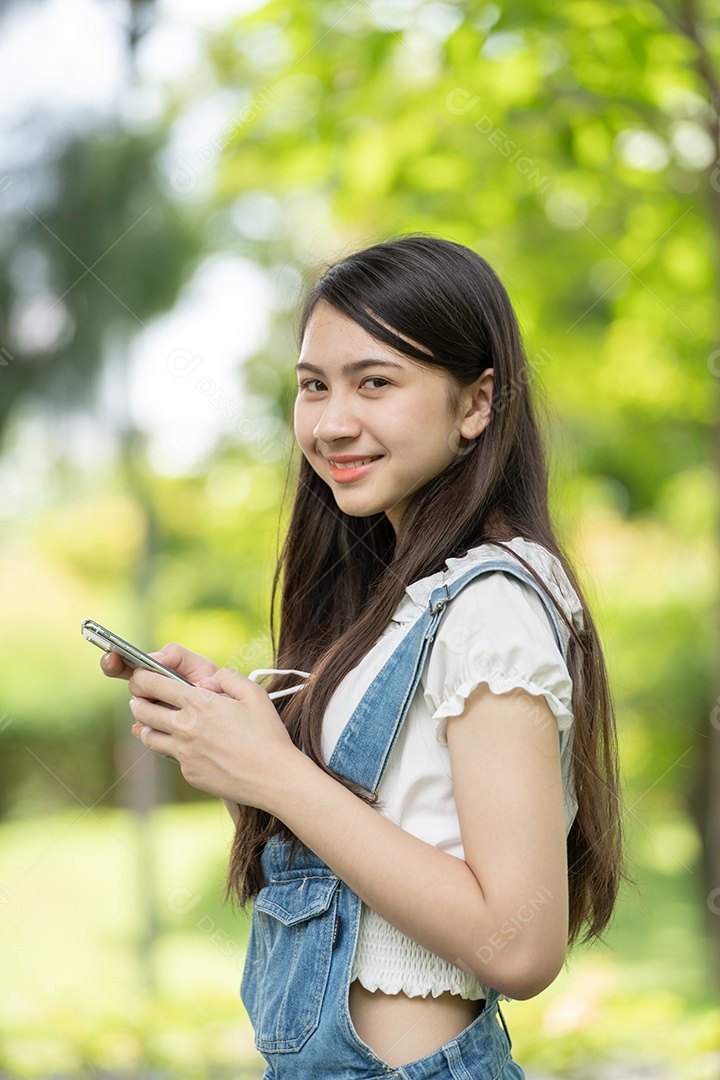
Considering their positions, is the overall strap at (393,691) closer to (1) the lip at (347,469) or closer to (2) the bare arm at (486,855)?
(2) the bare arm at (486,855)

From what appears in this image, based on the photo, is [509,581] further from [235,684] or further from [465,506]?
[235,684]

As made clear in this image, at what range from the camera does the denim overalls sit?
109 cm

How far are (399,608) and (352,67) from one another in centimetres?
224

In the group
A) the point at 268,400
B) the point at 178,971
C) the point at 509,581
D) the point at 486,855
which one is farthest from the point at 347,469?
the point at 178,971

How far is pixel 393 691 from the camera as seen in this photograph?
1.12m

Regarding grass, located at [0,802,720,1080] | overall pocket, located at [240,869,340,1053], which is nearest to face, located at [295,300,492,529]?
overall pocket, located at [240,869,340,1053]

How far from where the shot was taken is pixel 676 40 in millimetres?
2602

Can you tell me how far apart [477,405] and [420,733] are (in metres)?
0.41

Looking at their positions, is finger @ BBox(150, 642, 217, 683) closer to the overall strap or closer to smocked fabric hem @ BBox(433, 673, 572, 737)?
the overall strap

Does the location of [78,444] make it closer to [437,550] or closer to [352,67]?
[352,67]

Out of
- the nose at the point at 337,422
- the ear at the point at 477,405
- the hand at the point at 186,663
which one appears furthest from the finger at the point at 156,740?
the ear at the point at 477,405

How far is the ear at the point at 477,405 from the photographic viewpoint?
127 cm

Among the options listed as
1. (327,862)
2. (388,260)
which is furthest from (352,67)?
(327,862)

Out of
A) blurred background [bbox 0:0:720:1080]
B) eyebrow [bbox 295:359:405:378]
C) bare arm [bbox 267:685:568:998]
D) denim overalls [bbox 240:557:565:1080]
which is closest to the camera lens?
bare arm [bbox 267:685:568:998]
